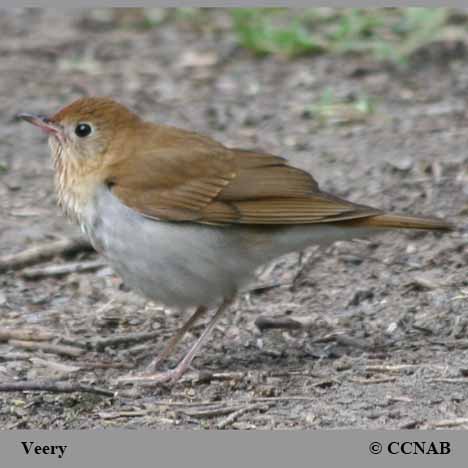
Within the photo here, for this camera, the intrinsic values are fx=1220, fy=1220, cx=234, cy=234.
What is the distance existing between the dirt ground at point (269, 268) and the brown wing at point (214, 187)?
2.82ft

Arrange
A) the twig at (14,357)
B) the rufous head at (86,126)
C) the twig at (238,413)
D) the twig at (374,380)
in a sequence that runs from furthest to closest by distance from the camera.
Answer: the rufous head at (86,126) < the twig at (14,357) < the twig at (374,380) < the twig at (238,413)

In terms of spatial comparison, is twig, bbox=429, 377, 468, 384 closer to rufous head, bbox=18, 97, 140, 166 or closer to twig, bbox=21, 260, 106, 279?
rufous head, bbox=18, 97, 140, 166

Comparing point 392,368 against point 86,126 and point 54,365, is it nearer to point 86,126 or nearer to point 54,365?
point 54,365

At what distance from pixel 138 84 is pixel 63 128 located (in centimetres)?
486

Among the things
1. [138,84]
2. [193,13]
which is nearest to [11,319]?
[138,84]

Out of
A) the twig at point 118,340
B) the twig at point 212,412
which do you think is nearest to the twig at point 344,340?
the twig at point 118,340

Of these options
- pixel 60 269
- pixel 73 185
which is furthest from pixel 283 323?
pixel 60 269

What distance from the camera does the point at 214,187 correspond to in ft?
23.1

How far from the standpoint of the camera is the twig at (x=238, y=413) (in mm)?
6074

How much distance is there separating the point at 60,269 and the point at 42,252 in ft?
0.80

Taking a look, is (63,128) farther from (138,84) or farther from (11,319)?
(138,84)

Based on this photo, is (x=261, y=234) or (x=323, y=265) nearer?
(x=261, y=234)

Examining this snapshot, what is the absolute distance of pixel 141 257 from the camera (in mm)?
6668

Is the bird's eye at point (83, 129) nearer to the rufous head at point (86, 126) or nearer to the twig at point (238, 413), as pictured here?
the rufous head at point (86, 126)
